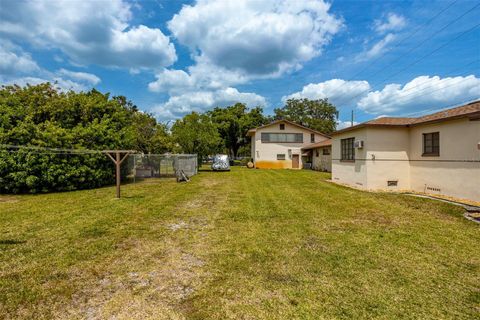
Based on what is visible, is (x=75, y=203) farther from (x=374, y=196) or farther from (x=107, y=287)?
(x=374, y=196)

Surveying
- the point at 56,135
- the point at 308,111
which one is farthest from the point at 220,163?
the point at 308,111

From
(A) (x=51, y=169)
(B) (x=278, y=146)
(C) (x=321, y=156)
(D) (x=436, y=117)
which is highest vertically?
(D) (x=436, y=117)

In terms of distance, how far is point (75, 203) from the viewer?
8984 millimetres

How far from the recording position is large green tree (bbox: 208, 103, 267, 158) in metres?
41.3

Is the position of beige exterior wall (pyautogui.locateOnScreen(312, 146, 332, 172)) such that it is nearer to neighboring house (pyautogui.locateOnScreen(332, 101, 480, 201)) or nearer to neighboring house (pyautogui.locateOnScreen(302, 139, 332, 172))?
neighboring house (pyautogui.locateOnScreen(302, 139, 332, 172))

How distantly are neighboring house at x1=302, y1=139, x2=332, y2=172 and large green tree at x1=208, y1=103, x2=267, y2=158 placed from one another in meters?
14.2

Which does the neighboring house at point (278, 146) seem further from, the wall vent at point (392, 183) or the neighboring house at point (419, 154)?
the wall vent at point (392, 183)

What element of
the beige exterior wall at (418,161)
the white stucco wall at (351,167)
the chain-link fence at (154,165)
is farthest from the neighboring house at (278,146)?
the beige exterior wall at (418,161)

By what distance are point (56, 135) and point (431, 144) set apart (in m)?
16.0

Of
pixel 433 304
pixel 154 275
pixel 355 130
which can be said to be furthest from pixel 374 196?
pixel 154 275

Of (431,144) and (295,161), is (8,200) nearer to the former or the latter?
(431,144)

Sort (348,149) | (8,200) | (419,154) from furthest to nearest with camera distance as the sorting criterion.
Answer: (348,149)
(419,154)
(8,200)

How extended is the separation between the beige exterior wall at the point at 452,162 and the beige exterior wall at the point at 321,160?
522 inches

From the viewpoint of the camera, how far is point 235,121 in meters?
41.3
